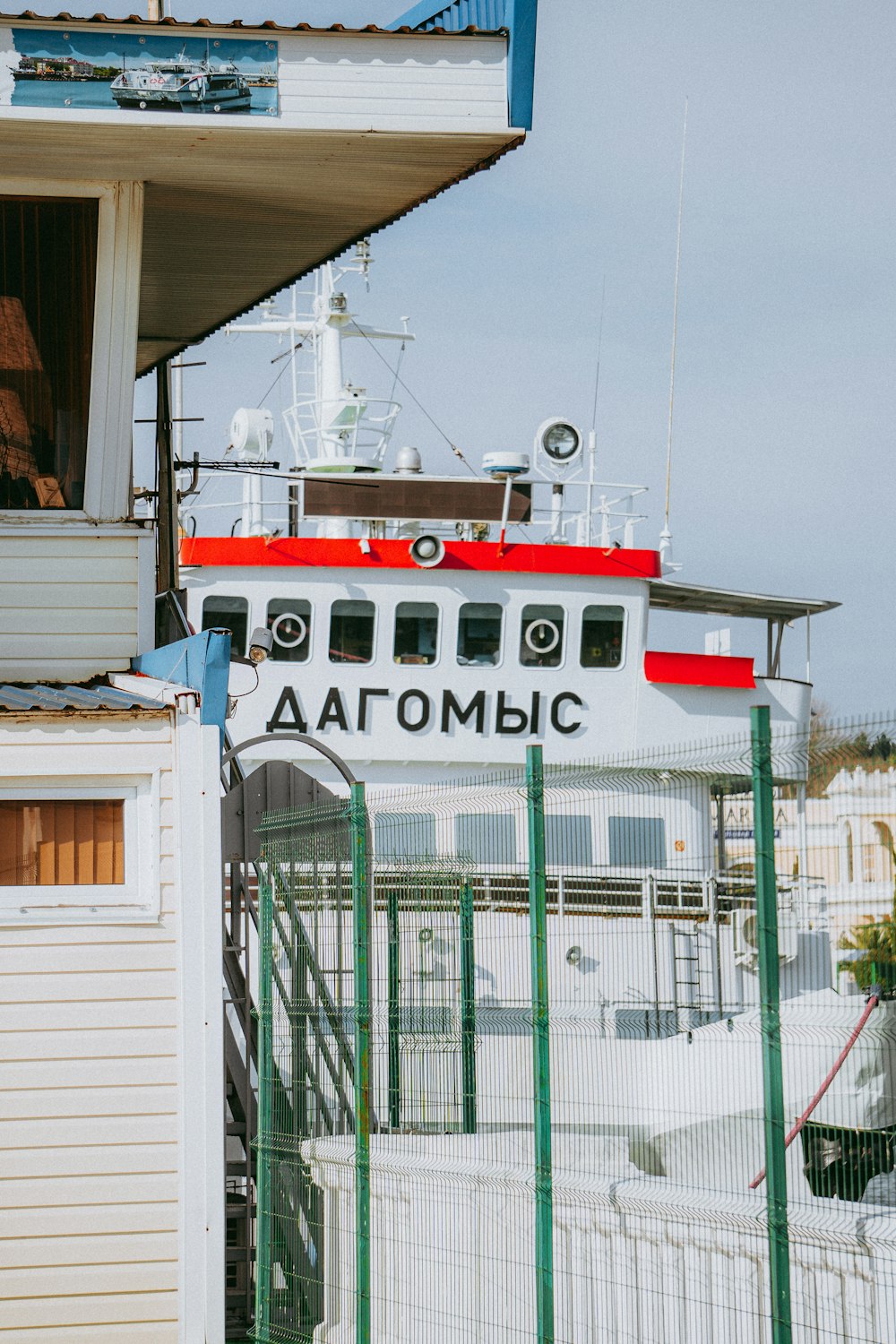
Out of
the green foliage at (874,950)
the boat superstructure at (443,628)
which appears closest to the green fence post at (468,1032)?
the green foliage at (874,950)

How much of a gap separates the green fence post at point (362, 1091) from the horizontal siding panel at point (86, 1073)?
1.13 metres

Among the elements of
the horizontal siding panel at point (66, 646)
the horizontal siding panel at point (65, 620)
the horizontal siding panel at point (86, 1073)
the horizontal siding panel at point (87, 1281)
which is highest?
the horizontal siding panel at point (65, 620)

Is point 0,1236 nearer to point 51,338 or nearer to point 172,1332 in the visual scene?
point 172,1332

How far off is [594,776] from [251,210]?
591cm

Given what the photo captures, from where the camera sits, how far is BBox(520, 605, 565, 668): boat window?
20.1 m

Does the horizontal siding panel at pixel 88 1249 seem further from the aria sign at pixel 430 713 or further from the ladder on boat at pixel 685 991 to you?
the aria sign at pixel 430 713

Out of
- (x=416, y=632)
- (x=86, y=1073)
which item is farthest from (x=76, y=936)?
(x=416, y=632)

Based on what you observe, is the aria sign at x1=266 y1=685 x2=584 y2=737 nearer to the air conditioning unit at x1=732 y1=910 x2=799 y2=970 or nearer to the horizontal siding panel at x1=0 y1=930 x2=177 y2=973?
the horizontal siding panel at x1=0 y1=930 x2=177 y2=973

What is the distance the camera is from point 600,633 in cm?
2041

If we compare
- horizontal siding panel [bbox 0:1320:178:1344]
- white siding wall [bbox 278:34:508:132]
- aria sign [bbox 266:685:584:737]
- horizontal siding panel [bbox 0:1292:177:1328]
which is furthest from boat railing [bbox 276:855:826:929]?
aria sign [bbox 266:685:584:737]

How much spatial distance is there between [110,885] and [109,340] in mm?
3474

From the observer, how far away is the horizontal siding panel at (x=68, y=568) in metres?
9.37

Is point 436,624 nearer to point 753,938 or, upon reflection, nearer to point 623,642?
point 623,642

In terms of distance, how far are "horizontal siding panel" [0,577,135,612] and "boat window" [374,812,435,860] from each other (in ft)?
8.41
